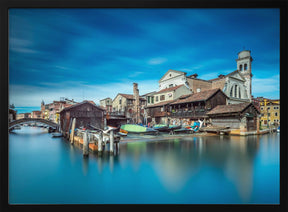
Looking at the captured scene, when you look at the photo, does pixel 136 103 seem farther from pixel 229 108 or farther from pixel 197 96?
pixel 229 108

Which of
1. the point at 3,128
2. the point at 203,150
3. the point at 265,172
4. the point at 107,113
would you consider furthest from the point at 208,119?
the point at 3,128

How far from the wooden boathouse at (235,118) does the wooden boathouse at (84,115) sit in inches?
126

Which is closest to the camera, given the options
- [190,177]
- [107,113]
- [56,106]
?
[190,177]

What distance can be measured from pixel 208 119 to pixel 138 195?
10.5 ft

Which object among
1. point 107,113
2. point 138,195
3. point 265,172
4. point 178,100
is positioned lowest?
point 138,195

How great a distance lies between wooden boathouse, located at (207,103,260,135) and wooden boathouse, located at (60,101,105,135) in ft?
10.5

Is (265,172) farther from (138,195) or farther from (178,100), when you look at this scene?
(178,100)

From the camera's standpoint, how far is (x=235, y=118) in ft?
12.1

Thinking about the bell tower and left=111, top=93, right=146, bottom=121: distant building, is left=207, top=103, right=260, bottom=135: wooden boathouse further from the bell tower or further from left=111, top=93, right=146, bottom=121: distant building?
left=111, top=93, right=146, bottom=121: distant building

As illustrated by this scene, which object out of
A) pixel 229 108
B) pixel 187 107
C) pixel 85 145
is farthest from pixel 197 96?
pixel 85 145

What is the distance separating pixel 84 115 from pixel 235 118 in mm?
4069

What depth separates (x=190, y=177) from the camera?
2252mm

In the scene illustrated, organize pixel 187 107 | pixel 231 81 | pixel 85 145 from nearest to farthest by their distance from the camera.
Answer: pixel 231 81 < pixel 85 145 < pixel 187 107

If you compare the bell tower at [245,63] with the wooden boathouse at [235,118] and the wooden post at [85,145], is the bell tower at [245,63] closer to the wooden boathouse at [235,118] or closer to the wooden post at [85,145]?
the wooden boathouse at [235,118]
